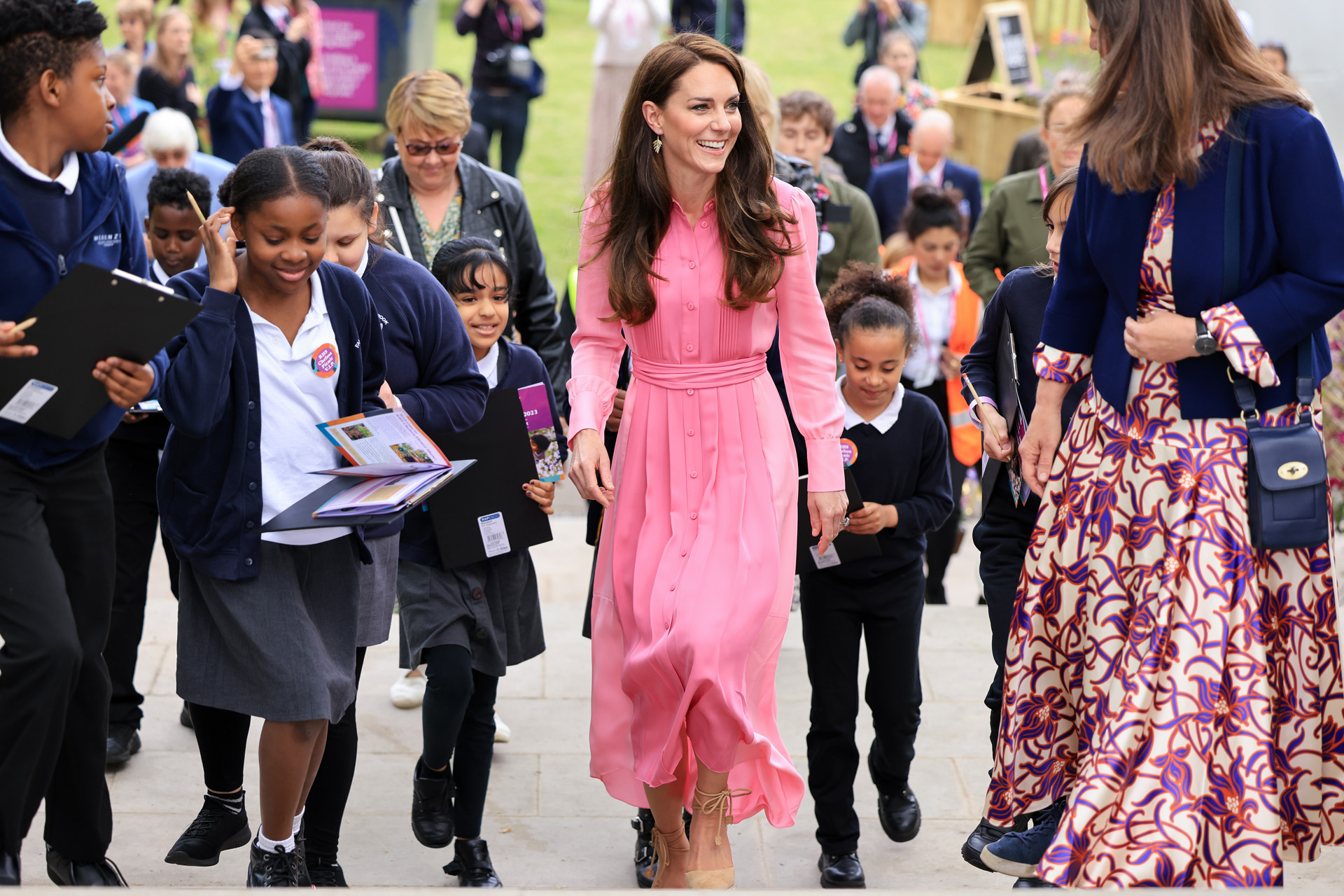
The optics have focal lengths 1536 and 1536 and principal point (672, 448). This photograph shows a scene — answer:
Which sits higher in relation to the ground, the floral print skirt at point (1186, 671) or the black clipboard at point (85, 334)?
the black clipboard at point (85, 334)

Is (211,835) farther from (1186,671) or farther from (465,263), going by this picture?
(1186,671)

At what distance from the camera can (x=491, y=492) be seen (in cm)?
451

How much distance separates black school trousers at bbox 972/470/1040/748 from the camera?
443cm

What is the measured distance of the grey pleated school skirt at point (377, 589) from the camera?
4273mm

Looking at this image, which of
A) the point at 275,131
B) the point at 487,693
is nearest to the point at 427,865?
the point at 487,693

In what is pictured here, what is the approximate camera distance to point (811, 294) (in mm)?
4156

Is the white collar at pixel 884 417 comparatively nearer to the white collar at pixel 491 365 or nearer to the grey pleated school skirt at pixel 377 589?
the white collar at pixel 491 365

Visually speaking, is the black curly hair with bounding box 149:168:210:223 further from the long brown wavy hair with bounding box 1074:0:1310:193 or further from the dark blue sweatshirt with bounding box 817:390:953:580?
the long brown wavy hair with bounding box 1074:0:1310:193

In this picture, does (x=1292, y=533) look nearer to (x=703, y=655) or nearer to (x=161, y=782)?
(x=703, y=655)

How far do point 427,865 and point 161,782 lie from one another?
3.30 feet

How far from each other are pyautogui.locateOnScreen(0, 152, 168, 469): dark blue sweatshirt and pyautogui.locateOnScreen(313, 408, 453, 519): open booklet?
0.46 meters

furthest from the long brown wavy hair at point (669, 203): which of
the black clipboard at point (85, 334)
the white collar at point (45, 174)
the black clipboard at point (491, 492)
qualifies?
the white collar at point (45, 174)

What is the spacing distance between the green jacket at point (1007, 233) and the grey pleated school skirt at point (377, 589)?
354 centimetres

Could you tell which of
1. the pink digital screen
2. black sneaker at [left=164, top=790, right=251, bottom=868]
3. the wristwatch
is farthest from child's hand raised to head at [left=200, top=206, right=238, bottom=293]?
the pink digital screen
